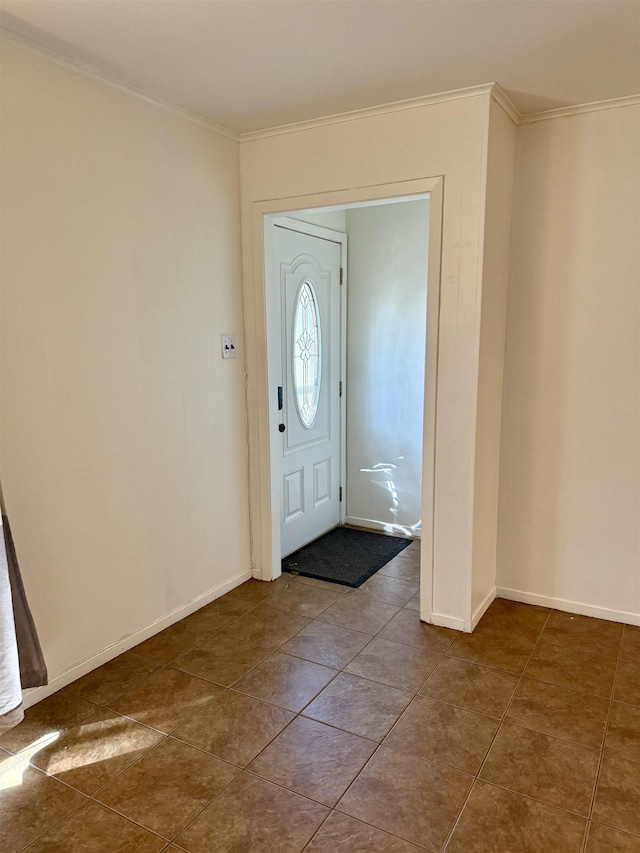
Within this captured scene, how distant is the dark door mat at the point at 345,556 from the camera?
353 centimetres

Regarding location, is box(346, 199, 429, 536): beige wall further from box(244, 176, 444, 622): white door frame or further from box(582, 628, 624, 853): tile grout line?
box(582, 628, 624, 853): tile grout line

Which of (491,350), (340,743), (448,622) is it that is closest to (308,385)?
(491,350)

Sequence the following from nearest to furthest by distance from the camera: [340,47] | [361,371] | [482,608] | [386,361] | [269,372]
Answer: [340,47] → [482,608] → [269,372] → [386,361] → [361,371]

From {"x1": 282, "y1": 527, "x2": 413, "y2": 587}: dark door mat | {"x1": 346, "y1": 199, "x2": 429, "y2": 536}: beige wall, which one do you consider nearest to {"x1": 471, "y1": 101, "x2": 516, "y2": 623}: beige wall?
{"x1": 282, "y1": 527, "x2": 413, "y2": 587}: dark door mat

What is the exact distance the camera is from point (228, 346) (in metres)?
3.13

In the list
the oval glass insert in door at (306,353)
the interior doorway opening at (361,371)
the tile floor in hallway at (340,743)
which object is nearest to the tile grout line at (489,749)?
the tile floor in hallway at (340,743)

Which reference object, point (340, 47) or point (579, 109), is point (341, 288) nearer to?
point (579, 109)

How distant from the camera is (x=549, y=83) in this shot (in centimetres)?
244

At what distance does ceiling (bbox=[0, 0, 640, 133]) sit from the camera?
6.16ft

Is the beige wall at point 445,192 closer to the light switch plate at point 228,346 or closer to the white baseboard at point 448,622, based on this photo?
the white baseboard at point 448,622

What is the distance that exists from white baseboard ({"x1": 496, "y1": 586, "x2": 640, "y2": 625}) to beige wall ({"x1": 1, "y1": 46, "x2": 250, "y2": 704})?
1.60 m

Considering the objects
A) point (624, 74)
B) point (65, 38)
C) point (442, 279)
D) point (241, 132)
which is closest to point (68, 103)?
point (65, 38)

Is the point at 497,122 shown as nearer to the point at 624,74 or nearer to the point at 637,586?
the point at 624,74

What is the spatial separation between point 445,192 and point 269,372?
1.28 meters
